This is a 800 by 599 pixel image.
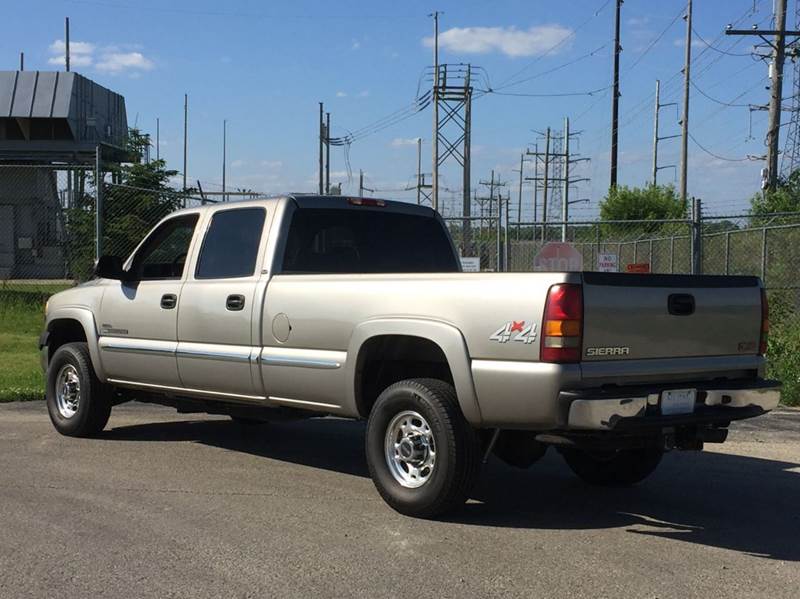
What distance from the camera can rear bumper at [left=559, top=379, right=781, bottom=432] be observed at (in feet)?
15.4

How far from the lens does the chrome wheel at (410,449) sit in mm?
5398

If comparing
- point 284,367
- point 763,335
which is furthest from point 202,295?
point 763,335

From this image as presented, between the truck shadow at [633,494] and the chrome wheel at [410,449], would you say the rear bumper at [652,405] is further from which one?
the chrome wheel at [410,449]

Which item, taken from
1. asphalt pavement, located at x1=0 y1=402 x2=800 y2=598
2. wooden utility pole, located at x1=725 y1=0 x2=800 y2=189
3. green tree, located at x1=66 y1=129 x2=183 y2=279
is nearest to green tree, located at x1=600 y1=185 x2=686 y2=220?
wooden utility pole, located at x1=725 y1=0 x2=800 y2=189

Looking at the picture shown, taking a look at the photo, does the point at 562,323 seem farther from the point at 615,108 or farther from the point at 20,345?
the point at 615,108

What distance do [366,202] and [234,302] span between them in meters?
1.38

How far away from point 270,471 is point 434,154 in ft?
119

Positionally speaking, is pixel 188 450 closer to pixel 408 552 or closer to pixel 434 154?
pixel 408 552

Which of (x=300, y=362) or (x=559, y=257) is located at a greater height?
(x=559, y=257)

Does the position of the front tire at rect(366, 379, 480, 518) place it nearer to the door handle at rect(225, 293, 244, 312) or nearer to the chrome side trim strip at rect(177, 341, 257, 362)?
the chrome side trim strip at rect(177, 341, 257, 362)

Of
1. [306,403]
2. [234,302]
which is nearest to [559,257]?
[234,302]

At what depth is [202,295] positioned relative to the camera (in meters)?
6.73

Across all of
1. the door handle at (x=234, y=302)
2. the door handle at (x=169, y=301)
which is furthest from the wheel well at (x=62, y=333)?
the door handle at (x=234, y=302)

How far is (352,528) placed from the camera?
5.18 metres
